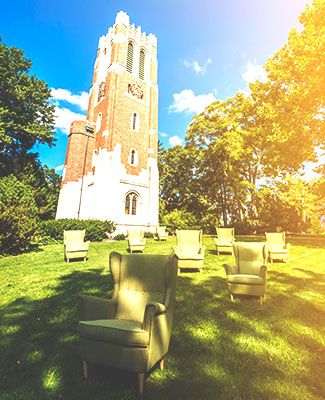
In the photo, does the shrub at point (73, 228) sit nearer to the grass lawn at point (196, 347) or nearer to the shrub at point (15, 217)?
the shrub at point (15, 217)

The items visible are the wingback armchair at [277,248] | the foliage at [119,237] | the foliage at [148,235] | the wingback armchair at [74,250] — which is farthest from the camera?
the foliage at [148,235]

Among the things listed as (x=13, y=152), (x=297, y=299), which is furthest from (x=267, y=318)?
(x=13, y=152)

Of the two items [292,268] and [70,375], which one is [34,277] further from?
[292,268]

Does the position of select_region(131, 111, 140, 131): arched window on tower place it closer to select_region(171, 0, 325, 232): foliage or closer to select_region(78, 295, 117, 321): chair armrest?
select_region(171, 0, 325, 232): foliage

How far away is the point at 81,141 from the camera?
22.6 metres

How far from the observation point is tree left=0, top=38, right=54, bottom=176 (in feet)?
68.6

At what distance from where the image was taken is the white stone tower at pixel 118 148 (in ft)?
66.1

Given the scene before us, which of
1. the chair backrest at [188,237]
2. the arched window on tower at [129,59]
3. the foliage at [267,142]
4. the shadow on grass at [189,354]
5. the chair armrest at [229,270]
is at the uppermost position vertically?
the arched window on tower at [129,59]

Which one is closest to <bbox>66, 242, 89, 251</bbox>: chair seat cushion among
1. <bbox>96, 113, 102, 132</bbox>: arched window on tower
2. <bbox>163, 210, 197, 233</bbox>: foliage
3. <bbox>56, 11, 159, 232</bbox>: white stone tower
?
<bbox>56, 11, 159, 232</bbox>: white stone tower

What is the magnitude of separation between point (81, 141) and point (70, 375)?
2264cm

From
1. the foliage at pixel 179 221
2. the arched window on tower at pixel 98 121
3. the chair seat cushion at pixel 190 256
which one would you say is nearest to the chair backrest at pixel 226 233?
the chair seat cushion at pixel 190 256

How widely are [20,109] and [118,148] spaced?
34.5ft

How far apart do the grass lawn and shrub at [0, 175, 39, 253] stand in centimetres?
478

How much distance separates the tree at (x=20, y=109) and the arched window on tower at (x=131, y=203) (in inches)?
416
